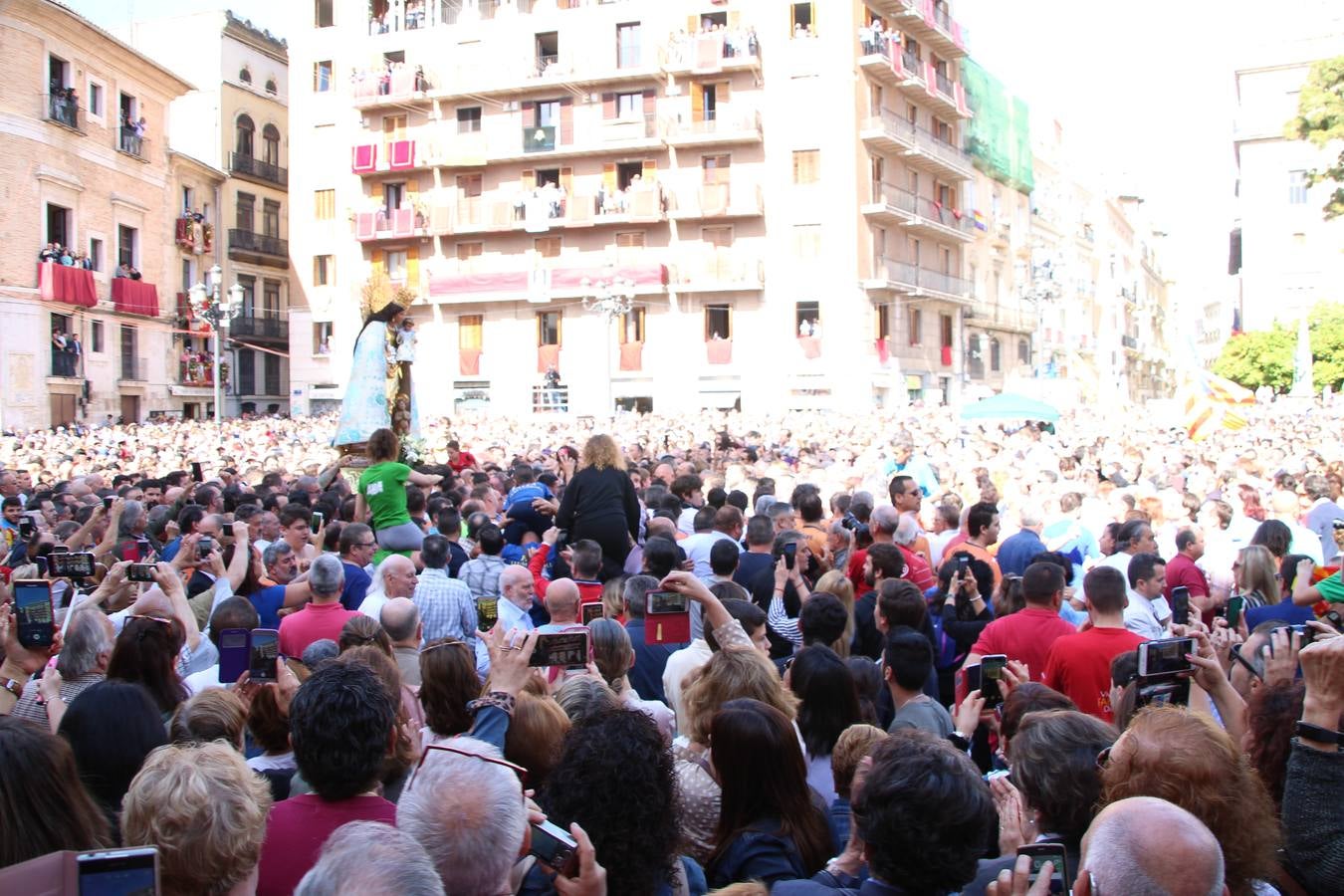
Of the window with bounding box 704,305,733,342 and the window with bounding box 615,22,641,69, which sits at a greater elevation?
the window with bounding box 615,22,641,69

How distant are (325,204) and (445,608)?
39.9 meters

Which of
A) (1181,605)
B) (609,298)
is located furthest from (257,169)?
(1181,605)

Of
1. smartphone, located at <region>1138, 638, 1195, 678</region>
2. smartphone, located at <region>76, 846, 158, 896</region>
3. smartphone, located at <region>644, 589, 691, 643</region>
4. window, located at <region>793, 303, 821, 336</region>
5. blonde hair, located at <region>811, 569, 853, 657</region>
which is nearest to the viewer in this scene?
smartphone, located at <region>76, 846, 158, 896</region>

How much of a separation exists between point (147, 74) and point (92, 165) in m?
4.08

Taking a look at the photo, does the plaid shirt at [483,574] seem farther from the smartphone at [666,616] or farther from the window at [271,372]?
the window at [271,372]

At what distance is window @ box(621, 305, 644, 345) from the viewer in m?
40.2

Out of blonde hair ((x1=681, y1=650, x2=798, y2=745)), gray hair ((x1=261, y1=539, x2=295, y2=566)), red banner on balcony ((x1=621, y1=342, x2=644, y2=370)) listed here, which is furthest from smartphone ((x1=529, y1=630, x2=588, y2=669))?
red banner on balcony ((x1=621, y1=342, x2=644, y2=370))

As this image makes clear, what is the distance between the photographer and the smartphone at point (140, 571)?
17.2ft

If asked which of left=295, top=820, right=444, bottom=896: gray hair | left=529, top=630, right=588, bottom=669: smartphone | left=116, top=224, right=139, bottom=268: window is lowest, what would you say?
left=295, top=820, right=444, bottom=896: gray hair

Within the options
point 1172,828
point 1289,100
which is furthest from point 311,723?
point 1289,100

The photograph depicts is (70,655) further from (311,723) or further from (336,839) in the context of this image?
(336,839)

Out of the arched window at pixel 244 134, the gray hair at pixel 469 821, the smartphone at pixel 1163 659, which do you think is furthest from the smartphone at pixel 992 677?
the arched window at pixel 244 134

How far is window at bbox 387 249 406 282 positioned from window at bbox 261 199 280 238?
7.22m

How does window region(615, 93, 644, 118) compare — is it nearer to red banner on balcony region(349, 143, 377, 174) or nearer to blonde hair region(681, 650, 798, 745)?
red banner on balcony region(349, 143, 377, 174)
